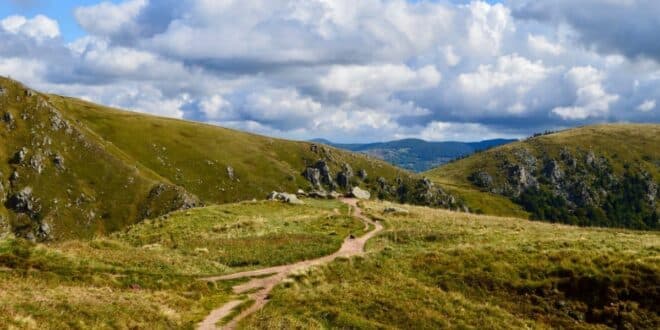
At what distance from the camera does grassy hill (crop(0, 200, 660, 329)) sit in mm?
27109

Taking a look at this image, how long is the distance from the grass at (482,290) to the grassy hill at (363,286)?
76 millimetres

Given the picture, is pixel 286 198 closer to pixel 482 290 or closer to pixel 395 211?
pixel 395 211

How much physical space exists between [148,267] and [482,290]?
2493 cm

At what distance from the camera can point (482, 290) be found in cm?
3497

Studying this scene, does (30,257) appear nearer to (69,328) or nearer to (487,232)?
(69,328)

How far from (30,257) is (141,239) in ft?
76.1

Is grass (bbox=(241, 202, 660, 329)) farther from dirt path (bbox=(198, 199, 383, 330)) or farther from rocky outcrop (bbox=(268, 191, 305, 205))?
rocky outcrop (bbox=(268, 191, 305, 205))

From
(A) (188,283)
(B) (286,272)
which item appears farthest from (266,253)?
→ (A) (188,283)

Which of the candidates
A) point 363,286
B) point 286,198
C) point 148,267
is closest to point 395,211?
point 286,198

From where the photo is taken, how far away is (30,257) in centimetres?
3444

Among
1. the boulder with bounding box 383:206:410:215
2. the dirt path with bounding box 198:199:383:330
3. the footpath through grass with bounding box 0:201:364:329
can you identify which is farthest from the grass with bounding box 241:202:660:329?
the boulder with bounding box 383:206:410:215

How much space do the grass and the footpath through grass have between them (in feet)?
19.4

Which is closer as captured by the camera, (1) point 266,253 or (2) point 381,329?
(2) point 381,329

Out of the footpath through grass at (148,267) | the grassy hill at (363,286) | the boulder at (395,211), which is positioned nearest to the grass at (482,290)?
the grassy hill at (363,286)
